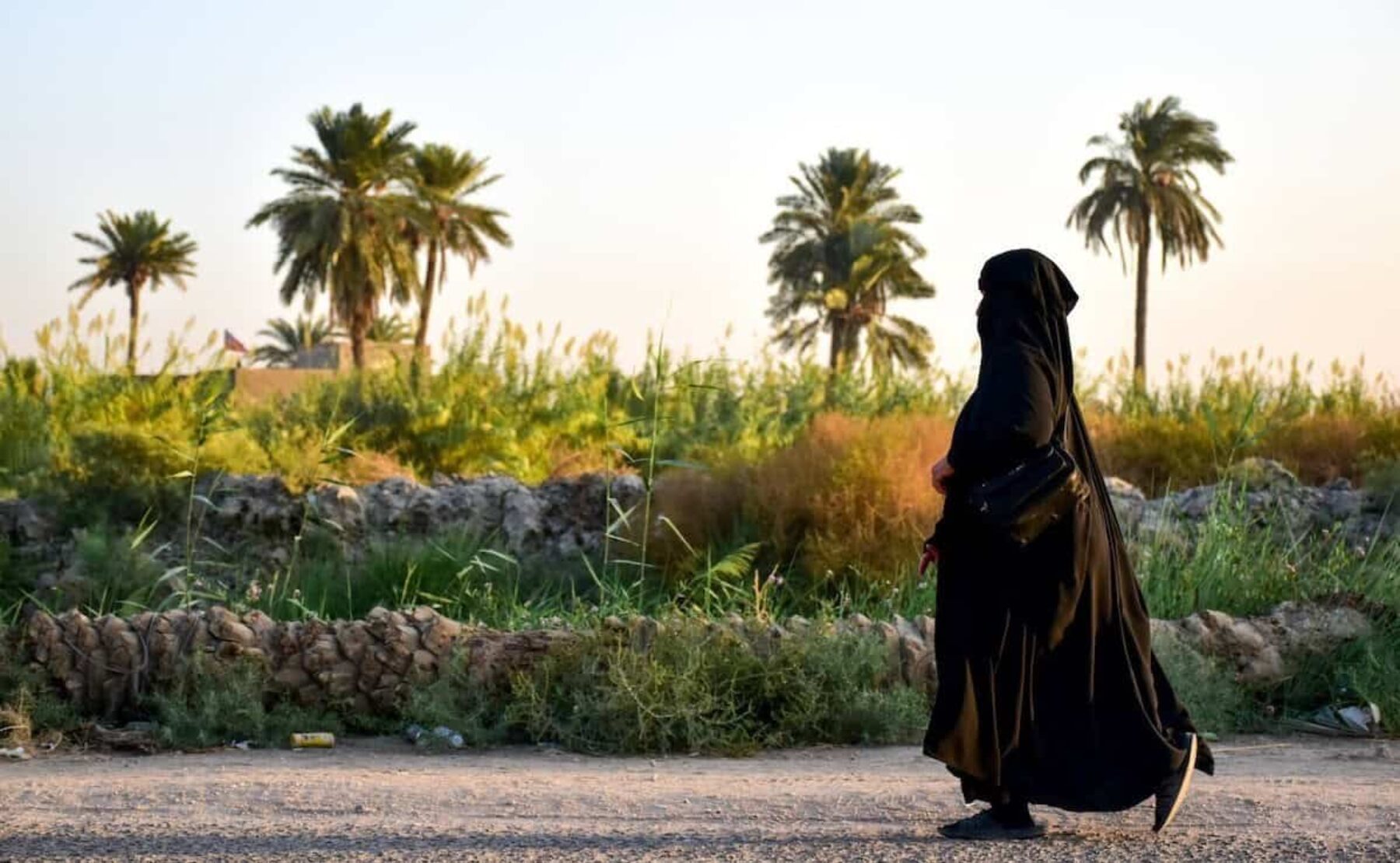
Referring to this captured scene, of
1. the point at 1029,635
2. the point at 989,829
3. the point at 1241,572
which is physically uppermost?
the point at 1241,572

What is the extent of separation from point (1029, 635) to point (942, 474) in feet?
1.83

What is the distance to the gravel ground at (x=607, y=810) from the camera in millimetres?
5359

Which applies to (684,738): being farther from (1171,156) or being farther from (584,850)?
(1171,156)

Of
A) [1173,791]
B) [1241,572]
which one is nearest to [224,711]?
[1173,791]

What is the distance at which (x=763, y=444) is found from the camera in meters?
15.4

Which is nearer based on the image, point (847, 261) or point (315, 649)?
point (315, 649)

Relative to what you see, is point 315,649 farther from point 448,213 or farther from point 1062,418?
point 448,213

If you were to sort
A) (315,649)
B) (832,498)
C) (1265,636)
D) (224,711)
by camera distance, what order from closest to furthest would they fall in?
1. (224,711)
2. (315,649)
3. (1265,636)
4. (832,498)

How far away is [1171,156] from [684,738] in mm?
40889

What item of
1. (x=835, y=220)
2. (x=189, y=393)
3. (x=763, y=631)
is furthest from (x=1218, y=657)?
(x=835, y=220)

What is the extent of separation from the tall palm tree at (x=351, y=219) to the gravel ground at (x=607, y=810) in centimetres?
3731

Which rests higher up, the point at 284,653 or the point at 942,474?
the point at 942,474

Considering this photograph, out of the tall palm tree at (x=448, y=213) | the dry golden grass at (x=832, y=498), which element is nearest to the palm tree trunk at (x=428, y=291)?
the tall palm tree at (x=448, y=213)

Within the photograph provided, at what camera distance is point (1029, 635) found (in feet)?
17.4
